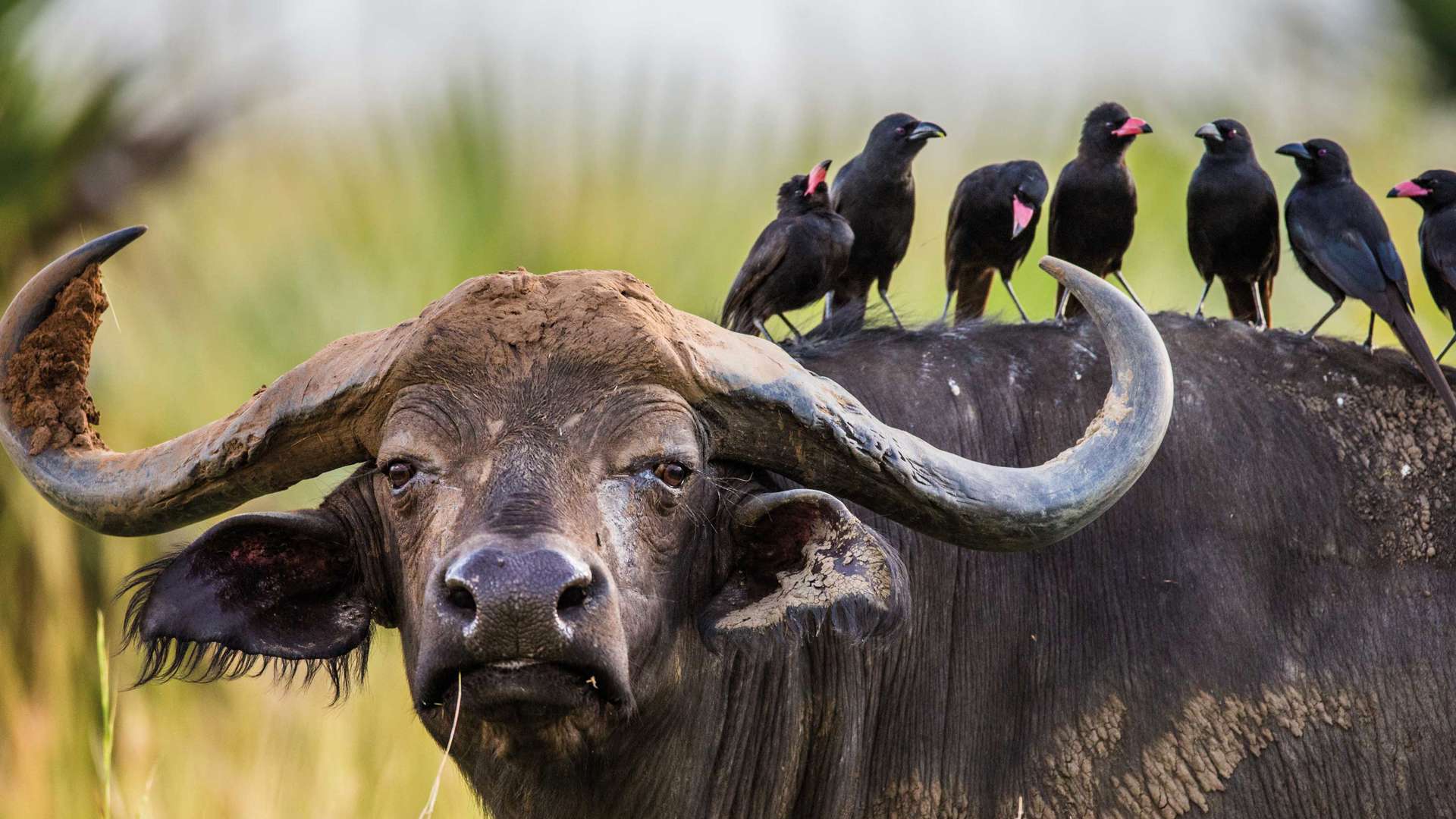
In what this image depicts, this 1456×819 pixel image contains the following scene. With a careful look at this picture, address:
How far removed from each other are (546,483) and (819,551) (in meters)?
0.74

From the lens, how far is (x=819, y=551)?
371 cm

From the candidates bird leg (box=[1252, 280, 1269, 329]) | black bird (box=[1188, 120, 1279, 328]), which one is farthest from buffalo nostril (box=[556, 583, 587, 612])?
bird leg (box=[1252, 280, 1269, 329])

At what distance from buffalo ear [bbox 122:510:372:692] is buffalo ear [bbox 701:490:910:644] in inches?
40.4

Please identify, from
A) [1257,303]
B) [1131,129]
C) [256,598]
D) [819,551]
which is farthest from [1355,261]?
[256,598]

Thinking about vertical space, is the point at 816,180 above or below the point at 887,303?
above

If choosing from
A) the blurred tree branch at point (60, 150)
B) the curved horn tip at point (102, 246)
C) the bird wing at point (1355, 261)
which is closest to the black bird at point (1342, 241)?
the bird wing at point (1355, 261)

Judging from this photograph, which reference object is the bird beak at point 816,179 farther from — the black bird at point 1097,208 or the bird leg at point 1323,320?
the bird leg at point 1323,320

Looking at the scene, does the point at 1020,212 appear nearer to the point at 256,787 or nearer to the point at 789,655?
the point at 789,655

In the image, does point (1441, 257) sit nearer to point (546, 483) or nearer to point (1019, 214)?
point (1019, 214)

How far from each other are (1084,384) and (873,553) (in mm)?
1310

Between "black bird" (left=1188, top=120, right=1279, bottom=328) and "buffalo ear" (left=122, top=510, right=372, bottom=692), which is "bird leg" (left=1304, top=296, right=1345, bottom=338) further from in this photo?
"buffalo ear" (left=122, top=510, right=372, bottom=692)

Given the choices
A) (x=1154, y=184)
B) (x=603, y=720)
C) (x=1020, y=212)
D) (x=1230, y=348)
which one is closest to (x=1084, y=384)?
(x=1230, y=348)

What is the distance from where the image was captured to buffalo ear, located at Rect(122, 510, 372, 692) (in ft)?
12.8

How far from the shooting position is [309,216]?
369 inches
